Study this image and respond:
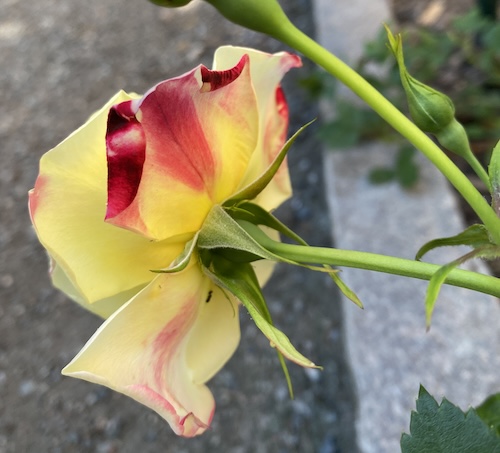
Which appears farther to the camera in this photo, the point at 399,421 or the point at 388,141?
the point at 388,141

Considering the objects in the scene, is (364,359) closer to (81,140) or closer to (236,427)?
(236,427)

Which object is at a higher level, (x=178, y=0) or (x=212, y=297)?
(x=178, y=0)

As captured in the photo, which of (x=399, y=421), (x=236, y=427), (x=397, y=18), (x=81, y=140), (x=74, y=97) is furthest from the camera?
(x=74, y=97)

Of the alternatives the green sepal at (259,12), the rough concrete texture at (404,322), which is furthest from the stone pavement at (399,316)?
the green sepal at (259,12)

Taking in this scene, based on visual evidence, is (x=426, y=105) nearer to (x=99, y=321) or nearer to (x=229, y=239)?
(x=229, y=239)

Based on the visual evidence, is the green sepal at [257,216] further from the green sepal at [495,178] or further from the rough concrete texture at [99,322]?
the rough concrete texture at [99,322]

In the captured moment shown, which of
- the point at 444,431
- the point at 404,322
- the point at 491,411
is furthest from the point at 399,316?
the point at 444,431

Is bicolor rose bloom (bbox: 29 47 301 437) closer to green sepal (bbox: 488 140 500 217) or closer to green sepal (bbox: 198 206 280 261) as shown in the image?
green sepal (bbox: 198 206 280 261)

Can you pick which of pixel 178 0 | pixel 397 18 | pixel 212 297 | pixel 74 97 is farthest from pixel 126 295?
pixel 74 97
